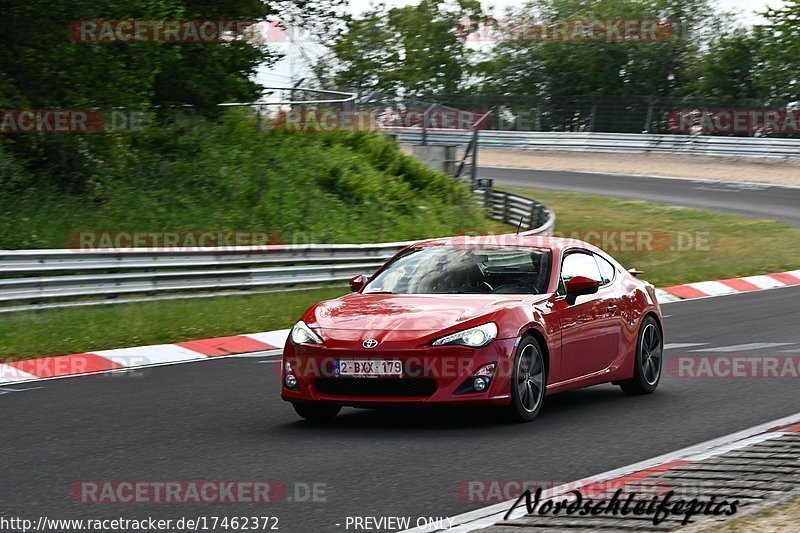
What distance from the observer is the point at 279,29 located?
28.6 meters

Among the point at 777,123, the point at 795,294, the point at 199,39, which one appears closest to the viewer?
the point at 795,294

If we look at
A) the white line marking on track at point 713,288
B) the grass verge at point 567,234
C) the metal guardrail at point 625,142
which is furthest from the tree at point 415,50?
the white line marking on track at point 713,288

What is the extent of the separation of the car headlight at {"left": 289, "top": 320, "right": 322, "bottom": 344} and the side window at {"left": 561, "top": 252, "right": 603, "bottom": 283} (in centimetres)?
209

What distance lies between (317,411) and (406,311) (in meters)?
0.99

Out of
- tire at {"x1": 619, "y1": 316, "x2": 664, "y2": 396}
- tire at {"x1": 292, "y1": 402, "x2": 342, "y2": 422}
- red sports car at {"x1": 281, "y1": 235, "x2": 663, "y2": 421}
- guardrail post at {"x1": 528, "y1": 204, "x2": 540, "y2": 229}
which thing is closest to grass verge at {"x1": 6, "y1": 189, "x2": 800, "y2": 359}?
guardrail post at {"x1": 528, "y1": 204, "x2": 540, "y2": 229}

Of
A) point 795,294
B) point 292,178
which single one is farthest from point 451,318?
point 292,178

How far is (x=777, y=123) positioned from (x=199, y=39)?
29.0 meters

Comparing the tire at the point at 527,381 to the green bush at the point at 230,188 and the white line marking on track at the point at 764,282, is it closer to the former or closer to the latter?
the green bush at the point at 230,188

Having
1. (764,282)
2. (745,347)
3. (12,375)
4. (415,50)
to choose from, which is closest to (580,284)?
(745,347)

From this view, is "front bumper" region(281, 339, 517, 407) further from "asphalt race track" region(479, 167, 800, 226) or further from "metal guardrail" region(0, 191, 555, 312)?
"asphalt race track" region(479, 167, 800, 226)

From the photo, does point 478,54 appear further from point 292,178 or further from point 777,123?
point 292,178

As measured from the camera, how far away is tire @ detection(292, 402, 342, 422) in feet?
30.0

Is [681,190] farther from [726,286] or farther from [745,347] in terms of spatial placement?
[745,347]

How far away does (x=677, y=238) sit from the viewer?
3002cm
